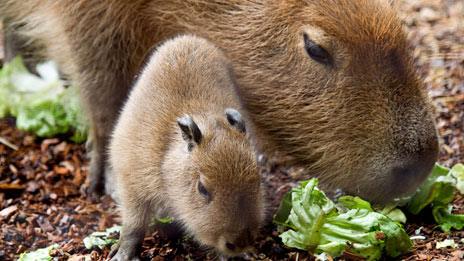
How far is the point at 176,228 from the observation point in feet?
19.9

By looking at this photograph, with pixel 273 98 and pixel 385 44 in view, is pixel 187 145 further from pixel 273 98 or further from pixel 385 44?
pixel 385 44

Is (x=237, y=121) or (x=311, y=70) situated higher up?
(x=311, y=70)

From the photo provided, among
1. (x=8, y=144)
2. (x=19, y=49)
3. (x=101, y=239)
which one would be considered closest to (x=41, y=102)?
(x=8, y=144)

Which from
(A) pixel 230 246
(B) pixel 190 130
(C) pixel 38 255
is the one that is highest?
(B) pixel 190 130

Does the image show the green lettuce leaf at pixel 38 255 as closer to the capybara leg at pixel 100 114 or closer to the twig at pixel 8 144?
the capybara leg at pixel 100 114

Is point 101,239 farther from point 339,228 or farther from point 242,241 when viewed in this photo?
point 339,228

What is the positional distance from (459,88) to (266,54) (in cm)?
315

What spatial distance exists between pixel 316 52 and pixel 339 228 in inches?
48.0

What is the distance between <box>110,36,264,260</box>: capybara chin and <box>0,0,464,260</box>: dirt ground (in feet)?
1.60

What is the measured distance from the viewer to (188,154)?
17.6 ft

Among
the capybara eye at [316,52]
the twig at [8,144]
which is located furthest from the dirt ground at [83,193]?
the capybara eye at [316,52]

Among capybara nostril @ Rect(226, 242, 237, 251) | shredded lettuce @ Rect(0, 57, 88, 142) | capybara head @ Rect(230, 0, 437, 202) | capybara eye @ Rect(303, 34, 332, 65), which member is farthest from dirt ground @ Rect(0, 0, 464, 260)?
capybara eye @ Rect(303, 34, 332, 65)

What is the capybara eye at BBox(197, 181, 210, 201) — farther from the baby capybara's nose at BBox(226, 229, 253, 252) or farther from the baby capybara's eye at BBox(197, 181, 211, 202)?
the baby capybara's nose at BBox(226, 229, 253, 252)

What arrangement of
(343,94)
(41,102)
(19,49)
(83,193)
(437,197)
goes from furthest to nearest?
(19,49) → (41,102) → (83,193) → (437,197) → (343,94)
